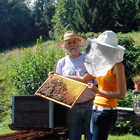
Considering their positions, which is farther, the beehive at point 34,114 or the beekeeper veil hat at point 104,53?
the beehive at point 34,114

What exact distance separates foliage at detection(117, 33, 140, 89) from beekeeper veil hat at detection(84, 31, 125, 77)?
5.50m

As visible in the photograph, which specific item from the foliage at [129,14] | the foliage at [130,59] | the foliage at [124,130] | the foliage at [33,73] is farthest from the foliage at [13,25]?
the foliage at [124,130]

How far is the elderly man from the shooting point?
89.0 inches

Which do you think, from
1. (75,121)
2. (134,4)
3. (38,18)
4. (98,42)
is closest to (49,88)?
(75,121)

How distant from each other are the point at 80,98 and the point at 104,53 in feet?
2.68

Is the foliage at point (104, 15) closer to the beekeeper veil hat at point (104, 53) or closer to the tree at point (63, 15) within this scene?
the tree at point (63, 15)

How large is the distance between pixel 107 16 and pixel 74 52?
60.1 feet

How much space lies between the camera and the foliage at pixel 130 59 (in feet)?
23.2

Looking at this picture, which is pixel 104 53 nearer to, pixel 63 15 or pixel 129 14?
pixel 129 14

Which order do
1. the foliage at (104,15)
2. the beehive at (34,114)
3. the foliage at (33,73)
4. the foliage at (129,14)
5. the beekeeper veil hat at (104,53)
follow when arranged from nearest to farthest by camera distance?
the beekeeper veil hat at (104,53), the beehive at (34,114), the foliage at (33,73), the foliage at (129,14), the foliage at (104,15)

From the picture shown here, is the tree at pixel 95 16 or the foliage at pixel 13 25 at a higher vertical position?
the foliage at pixel 13 25

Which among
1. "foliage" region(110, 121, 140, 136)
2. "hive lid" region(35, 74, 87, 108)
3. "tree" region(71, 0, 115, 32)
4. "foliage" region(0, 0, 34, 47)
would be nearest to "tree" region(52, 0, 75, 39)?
"tree" region(71, 0, 115, 32)

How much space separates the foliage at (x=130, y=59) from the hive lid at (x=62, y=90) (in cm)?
537

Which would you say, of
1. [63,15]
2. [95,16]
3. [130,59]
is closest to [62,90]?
[130,59]
